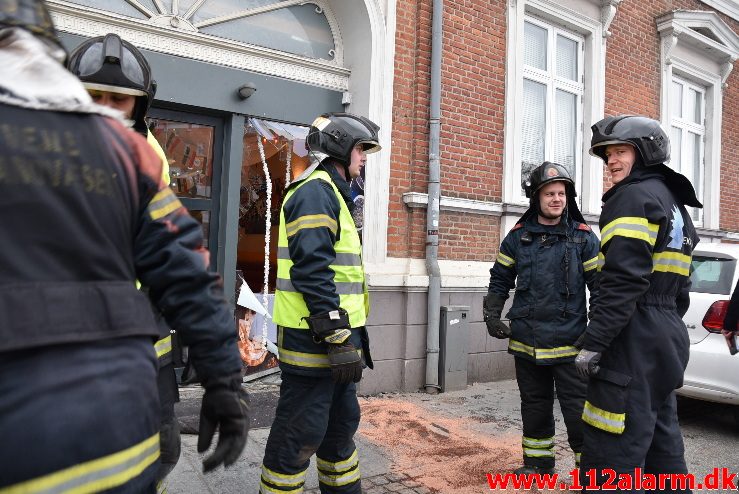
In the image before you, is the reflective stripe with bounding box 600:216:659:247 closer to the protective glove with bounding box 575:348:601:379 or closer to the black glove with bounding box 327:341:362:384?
the protective glove with bounding box 575:348:601:379

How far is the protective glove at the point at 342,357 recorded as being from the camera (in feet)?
8.79

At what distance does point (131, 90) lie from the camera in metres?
2.48

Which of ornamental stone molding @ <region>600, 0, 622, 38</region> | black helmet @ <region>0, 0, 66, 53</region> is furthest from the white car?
black helmet @ <region>0, 0, 66, 53</region>

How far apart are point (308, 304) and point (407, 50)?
13.2 ft

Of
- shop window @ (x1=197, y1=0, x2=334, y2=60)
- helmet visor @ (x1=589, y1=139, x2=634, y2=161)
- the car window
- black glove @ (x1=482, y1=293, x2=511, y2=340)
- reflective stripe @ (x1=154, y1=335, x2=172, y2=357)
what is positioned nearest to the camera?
reflective stripe @ (x1=154, y1=335, x2=172, y2=357)

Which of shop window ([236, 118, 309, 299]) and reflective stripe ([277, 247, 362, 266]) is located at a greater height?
shop window ([236, 118, 309, 299])

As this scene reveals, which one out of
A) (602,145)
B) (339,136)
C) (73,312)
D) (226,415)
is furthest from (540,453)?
(73,312)

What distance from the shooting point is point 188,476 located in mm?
3475

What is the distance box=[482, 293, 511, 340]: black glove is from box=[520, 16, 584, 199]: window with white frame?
133 inches

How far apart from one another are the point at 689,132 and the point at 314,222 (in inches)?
362

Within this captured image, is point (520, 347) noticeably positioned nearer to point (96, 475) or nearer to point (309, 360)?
point (309, 360)

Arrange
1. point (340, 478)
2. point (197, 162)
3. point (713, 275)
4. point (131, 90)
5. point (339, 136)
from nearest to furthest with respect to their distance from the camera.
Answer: point (131, 90) → point (340, 478) → point (339, 136) → point (713, 275) → point (197, 162)

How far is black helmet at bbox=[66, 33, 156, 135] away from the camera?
2.43 meters

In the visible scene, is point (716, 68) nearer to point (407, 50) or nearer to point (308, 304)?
point (407, 50)
